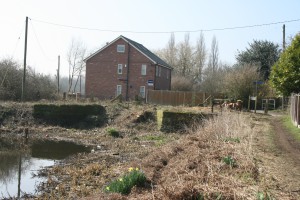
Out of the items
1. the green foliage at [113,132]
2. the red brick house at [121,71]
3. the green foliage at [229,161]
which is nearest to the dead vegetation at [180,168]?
the green foliage at [229,161]

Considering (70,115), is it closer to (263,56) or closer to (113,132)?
(113,132)

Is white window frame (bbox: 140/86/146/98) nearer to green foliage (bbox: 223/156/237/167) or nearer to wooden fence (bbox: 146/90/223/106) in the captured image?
wooden fence (bbox: 146/90/223/106)

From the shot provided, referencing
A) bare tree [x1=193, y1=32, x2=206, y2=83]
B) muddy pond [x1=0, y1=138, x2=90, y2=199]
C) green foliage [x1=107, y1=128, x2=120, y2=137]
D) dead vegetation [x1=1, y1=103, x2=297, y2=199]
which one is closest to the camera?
dead vegetation [x1=1, y1=103, x2=297, y2=199]

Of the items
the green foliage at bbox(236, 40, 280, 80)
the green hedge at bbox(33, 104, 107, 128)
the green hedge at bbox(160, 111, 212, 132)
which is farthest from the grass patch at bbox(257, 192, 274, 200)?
the green foliage at bbox(236, 40, 280, 80)

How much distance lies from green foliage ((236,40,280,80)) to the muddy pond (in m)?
32.5

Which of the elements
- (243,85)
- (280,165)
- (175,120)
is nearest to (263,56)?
(243,85)

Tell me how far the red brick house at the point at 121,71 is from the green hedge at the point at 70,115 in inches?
744

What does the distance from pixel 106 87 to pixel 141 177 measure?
141 feet

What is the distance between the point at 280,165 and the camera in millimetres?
10758

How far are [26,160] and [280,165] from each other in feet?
38.0

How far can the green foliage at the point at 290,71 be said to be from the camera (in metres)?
21.0

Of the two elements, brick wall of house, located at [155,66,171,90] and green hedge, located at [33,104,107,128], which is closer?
green hedge, located at [33,104,107,128]

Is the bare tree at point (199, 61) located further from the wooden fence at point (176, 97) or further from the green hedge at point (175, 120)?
the green hedge at point (175, 120)

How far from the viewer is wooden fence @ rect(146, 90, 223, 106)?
43.9 meters
